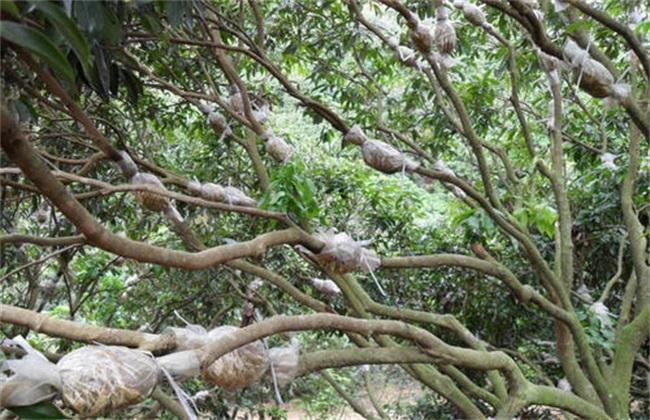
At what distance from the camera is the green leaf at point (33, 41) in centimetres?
60

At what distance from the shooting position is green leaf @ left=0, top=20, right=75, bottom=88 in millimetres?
603

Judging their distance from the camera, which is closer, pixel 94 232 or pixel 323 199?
pixel 94 232

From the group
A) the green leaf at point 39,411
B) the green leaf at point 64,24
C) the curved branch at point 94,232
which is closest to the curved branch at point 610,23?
the curved branch at point 94,232

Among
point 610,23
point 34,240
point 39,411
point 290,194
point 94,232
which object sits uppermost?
point 610,23

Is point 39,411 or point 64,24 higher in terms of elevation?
point 64,24

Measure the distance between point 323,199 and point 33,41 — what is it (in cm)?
261

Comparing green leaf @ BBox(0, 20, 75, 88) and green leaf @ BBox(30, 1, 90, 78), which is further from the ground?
green leaf @ BBox(30, 1, 90, 78)

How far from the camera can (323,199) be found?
10.5 feet

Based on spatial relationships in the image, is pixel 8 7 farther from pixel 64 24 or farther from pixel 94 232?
pixel 94 232

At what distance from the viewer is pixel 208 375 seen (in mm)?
1059

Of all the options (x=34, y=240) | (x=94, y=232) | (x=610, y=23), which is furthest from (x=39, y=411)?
(x=610, y=23)

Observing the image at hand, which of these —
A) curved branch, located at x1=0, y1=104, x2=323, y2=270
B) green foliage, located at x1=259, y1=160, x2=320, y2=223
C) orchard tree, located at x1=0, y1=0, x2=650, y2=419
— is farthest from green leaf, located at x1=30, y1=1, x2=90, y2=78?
green foliage, located at x1=259, y1=160, x2=320, y2=223

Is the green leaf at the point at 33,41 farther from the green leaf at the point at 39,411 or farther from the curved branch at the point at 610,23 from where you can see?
the curved branch at the point at 610,23

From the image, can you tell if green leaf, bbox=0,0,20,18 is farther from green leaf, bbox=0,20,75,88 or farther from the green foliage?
the green foliage
